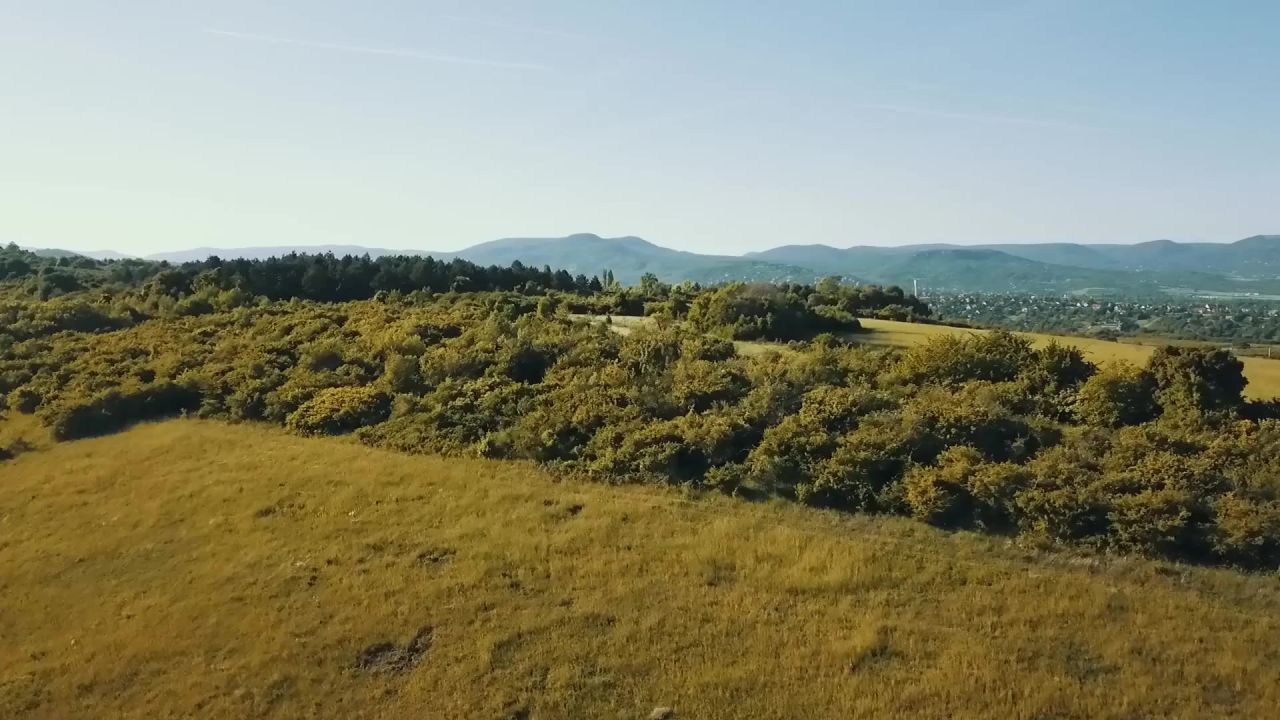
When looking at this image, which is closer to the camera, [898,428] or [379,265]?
[898,428]

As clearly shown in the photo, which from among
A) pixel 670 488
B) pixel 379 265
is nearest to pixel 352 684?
pixel 670 488

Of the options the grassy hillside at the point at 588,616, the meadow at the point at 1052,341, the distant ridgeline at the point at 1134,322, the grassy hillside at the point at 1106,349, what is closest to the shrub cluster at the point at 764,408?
the grassy hillside at the point at 588,616

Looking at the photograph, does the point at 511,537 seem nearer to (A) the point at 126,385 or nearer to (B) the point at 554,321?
(B) the point at 554,321

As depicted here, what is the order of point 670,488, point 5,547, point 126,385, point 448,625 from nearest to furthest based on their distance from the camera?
point 448,625 < point 670,488 < point 5,547 < point 126,385

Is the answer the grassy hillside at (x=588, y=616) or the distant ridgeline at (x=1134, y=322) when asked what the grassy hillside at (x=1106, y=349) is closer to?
the grassy hillside at (x=588, y=616)

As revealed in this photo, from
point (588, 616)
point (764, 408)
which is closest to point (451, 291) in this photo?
point (764, 408)

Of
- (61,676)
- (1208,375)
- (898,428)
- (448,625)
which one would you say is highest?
(1208,375)

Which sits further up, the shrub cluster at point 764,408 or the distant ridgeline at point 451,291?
the distant ridgeline at point 451,291

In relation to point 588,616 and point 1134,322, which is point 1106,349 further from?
point 1134,322
